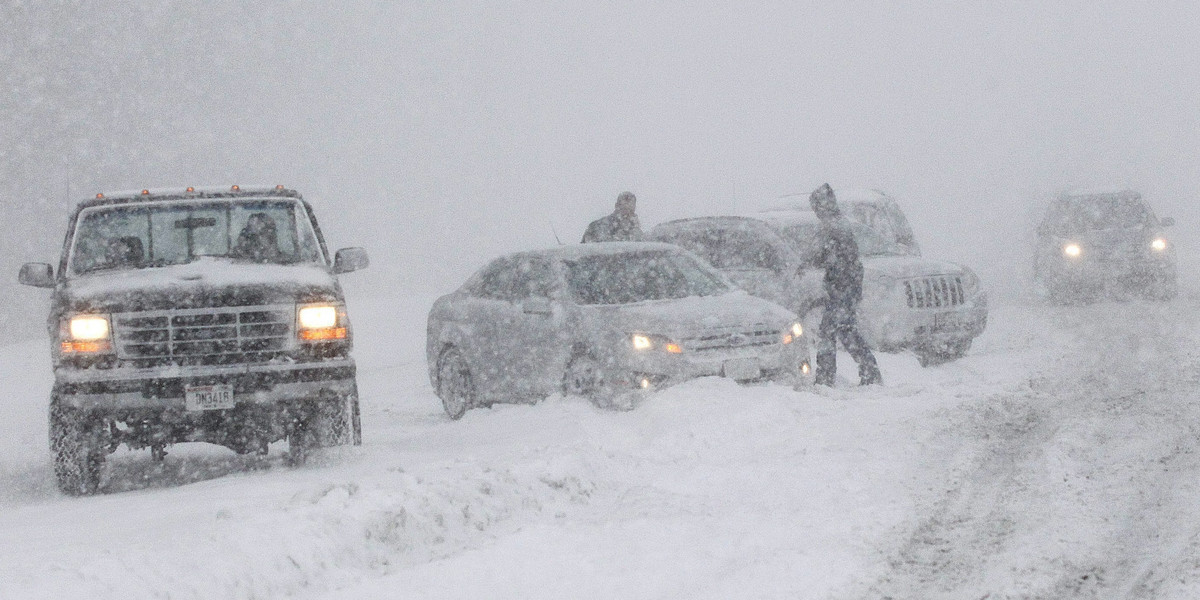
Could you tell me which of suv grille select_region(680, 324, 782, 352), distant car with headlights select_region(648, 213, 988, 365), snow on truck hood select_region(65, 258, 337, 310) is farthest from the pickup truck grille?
distant car with headlights select_region(648, 213, 988, 365)

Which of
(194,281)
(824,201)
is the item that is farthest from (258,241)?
(824,201)

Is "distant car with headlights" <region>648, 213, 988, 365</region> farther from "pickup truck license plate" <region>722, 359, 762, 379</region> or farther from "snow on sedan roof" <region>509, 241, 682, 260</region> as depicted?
"pickup truck license plate" <region>722, 359, 762, 379</region>

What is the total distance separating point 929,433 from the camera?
979cm

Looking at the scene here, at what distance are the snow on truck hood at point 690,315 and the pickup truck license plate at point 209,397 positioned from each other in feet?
12.4

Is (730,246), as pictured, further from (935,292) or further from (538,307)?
(538,307)

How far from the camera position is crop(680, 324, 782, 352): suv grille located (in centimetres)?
1168

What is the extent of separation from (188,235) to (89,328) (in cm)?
129

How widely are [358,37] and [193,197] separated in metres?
76.5

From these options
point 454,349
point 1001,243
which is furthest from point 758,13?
point 454,349

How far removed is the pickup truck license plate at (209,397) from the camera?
353 inches

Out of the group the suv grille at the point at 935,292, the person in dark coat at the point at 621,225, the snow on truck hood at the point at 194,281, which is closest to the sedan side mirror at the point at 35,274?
the snow on truck hood at the point at 194,281

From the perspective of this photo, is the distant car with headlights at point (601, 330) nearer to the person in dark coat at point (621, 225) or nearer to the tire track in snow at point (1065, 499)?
the tire track in snow at point (1065, 499)

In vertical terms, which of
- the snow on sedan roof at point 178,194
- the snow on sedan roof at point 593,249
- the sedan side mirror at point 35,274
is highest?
the snow on sedan roof at point 178,194

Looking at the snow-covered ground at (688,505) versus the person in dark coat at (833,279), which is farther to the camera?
the person in dark coat at (833,279)
